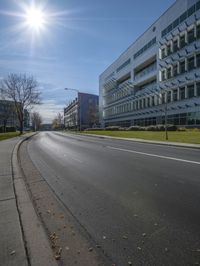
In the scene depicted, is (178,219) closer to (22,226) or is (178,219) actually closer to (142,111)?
(22,226)

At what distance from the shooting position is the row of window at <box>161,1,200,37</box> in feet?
144

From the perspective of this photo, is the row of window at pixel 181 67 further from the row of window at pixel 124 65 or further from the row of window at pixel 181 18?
the row of window at pixel 124 65

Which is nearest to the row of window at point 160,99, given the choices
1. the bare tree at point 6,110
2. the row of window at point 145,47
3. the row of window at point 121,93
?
the row of window at point 121,93

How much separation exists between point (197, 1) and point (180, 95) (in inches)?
612

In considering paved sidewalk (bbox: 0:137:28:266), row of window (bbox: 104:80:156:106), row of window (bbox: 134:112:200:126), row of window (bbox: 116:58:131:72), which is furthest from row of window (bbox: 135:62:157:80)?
paved sidewalk (bbox: 0:137:28:266)

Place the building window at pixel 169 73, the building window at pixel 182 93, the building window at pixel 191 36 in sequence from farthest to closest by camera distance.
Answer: the building window at pixel 169 73
the building window at pixel 182 93
the building window at pixel 191 36

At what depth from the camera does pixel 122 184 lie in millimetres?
7430

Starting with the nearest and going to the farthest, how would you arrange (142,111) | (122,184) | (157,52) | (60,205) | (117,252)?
(117,252) < (60,205) < (122,184) < (157,52) < (142,111)

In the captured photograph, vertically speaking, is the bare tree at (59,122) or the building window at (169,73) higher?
the building window at (169,73)

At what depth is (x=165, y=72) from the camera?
55.1 meters

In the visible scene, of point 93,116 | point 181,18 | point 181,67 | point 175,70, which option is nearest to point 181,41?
point 181,18

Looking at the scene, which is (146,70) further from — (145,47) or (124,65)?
(124,65)

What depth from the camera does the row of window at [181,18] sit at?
43.9 meters


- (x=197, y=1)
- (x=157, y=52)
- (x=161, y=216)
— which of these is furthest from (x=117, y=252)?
(x=157, y=52)
